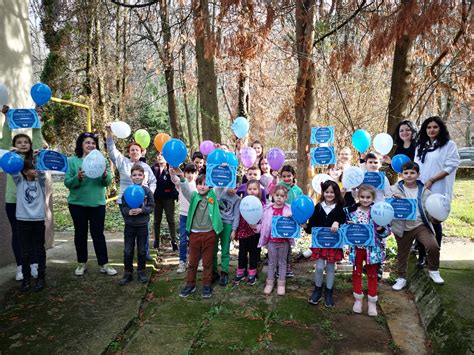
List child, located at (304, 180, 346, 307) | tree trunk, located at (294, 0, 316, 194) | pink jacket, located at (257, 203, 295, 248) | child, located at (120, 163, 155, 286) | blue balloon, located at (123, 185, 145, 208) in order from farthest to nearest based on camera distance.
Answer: tree trunk, located at (294, 0, 316, 194), child, located at (120, 163, 155, 286), pink jacket, located at (257, 203, 295, 248), blue balloon, located at (123, 185, 145, 208), child, located at (304, 180, 346, 307)

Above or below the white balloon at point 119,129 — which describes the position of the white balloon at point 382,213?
below

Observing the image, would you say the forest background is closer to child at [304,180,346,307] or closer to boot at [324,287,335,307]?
child at [304,180,346,307]

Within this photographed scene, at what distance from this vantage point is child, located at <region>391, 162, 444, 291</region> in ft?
12.2

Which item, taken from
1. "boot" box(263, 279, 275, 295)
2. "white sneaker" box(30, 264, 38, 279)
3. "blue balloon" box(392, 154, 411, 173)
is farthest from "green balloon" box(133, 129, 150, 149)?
"blue balloon" box(392, 154, 411, 173)

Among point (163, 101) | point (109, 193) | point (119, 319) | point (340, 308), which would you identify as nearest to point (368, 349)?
point (340, 308)

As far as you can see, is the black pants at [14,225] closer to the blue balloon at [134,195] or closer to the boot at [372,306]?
the blue balloon at [134,195]

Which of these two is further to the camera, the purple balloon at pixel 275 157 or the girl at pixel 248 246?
the purple balloon at pixel 275 157

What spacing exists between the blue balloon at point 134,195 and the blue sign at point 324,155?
190 centimetres

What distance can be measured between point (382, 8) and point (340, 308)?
3958mm

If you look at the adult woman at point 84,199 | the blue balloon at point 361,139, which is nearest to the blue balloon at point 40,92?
the adult woman at point 84,199

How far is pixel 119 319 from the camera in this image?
3473 millimetres

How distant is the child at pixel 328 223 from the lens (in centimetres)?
365

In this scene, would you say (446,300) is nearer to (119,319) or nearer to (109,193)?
(119,319)

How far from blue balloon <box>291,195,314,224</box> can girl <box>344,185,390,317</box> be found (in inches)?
14.7
